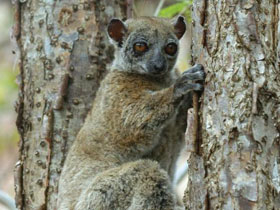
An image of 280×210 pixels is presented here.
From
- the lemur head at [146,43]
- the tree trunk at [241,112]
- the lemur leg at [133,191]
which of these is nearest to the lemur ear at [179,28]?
the lemur head at [146,43]

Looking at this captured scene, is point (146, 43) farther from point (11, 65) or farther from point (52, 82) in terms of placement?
point (11, 65)

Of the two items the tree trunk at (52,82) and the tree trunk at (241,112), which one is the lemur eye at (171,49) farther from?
the tree trunk at (241,112)

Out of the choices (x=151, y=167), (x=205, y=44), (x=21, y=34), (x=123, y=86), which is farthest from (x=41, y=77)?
(x=205, y=44)

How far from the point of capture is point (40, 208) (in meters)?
5.94

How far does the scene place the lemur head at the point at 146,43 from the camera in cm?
567

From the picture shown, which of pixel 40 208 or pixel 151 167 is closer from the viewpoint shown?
pixel 151 167

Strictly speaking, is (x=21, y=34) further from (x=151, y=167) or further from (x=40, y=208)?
(x=151, y=167)

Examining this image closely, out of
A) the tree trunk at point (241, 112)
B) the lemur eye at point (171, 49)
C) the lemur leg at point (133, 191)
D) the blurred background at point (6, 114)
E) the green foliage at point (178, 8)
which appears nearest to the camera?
the tree trunk at point (241, 112)

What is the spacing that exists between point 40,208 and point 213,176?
296cm

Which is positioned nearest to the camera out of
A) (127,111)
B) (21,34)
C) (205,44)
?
(205,44)

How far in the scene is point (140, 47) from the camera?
19.3 feet

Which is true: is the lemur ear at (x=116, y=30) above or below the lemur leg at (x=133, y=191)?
above

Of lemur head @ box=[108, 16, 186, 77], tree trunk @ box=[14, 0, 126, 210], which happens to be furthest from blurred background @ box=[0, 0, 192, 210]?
tree trunk @ box=[14, 0, 126, 210]

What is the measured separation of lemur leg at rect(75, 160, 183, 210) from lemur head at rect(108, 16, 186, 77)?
3.93 ft
